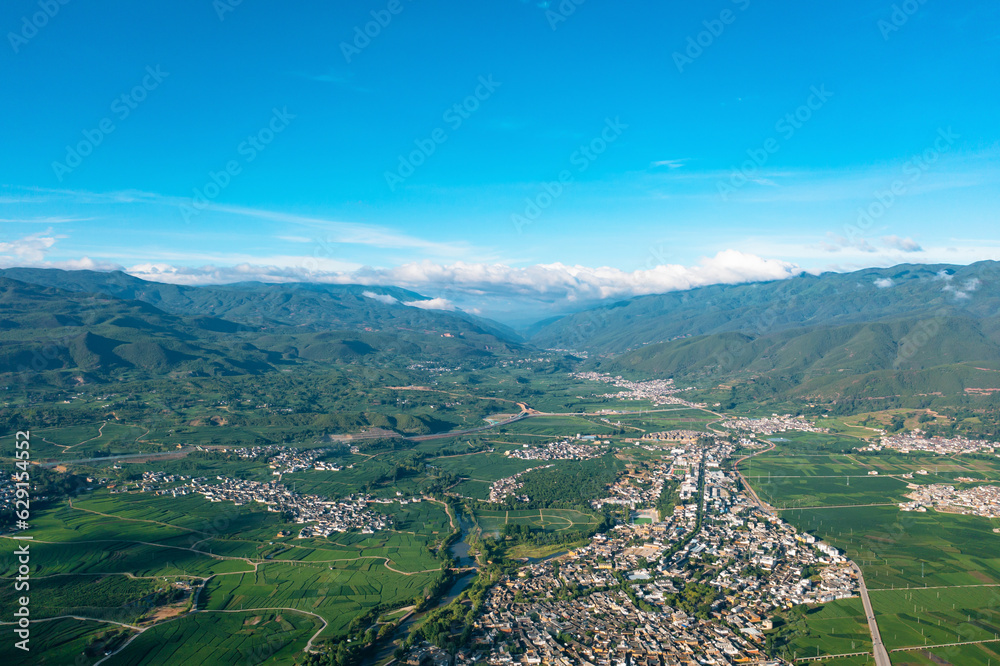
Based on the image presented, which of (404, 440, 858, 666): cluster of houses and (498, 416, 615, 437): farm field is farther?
(498, 416, 615, 437): farm field

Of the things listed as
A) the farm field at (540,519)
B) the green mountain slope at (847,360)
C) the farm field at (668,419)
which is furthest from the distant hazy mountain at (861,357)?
the farm field at (540,519)

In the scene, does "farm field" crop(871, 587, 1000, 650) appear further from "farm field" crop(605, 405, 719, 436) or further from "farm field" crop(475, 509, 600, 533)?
"farm field" crop(605, 405, 719, 436)

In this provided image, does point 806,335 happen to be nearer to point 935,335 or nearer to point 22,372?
point 935,335

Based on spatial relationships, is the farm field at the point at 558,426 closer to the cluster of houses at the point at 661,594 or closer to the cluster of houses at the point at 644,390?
the cluster of houses at the point at 644,390

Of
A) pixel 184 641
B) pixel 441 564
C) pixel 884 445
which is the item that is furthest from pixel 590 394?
pixel 184 641

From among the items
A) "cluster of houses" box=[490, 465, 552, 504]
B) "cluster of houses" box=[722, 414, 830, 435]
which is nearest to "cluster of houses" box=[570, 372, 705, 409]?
"cluster of houses" box=[722, 414, 830, 435]

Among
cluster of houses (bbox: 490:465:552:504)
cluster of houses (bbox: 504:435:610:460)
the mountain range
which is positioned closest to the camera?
cluster of houses (bbox: 490:465:552:504)

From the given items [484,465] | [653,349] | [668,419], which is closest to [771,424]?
[668,419]
